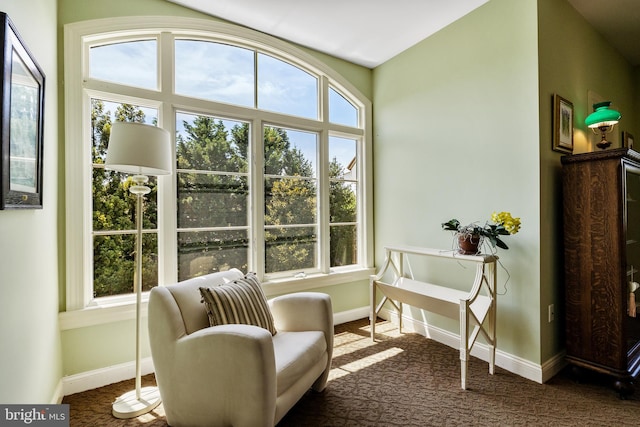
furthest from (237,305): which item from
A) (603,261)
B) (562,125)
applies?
(562,125)

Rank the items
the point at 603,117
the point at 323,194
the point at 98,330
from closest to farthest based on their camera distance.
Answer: the point at 98,330
the point at 603,117
the point at 323,194

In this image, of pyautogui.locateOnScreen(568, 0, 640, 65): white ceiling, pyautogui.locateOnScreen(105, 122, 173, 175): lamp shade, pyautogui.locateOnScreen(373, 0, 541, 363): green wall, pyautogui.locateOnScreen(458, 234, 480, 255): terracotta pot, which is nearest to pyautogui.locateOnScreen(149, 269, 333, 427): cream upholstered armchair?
pyautogui.locateOnScreen(105, 122, 173, 175): lamp shade

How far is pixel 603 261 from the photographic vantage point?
203 centimetres

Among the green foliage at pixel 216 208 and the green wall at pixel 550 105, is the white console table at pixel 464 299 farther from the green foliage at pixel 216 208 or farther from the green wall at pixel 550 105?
the green foliage at pixel 216 208

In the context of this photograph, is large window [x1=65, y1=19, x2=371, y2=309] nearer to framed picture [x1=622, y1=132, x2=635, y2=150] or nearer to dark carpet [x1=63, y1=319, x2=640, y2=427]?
dark carpet [x1=63, y1=319, x2=640, y2=427]

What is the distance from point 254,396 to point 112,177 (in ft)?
6.07

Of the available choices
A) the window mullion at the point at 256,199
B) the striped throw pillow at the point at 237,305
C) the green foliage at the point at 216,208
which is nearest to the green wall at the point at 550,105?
the green foliage at the point at 216,208

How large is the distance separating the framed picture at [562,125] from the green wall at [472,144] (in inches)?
9.0

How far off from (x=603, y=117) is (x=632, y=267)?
44.4 inches

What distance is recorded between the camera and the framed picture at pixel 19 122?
113 centimetres

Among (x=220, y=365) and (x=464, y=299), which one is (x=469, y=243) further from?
(x=220, y=365)

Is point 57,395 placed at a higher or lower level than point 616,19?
lower

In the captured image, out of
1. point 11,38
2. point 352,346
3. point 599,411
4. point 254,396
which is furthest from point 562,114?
point 11,38
